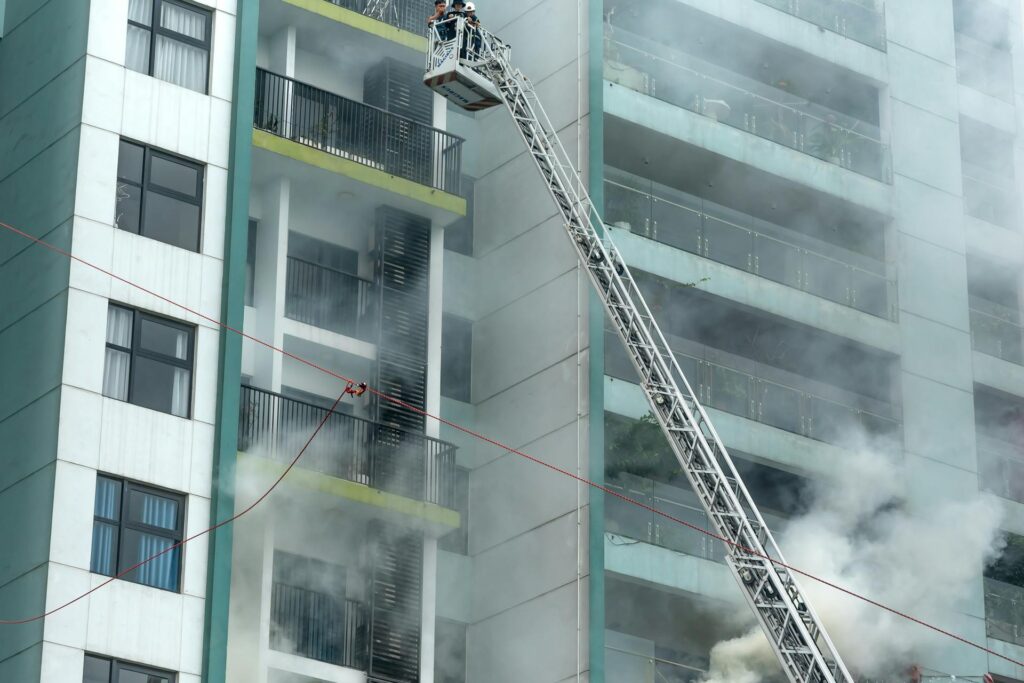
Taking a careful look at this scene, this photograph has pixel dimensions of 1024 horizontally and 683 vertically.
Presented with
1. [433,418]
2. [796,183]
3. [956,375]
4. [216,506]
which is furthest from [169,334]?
[956,375]

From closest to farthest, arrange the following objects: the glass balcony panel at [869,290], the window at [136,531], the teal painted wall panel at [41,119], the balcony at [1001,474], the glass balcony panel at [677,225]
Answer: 1. the window at [136,531]
2. the teal painted wall panel at [41,119]
3. the glass balcony panel at [677,225]
4. the balcony at [1001,474]
5. the glass balcony panel at [869,290]

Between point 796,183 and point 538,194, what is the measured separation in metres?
7.38

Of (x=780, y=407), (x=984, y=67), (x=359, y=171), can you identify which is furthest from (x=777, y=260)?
(x=359, y=171)

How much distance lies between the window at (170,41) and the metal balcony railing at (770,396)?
10818 mm

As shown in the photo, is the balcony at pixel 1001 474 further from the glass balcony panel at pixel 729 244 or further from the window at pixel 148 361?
the window at pixel 148 361

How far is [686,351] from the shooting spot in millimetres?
47250

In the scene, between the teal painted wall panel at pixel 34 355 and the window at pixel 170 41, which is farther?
the window at pixel 170 41

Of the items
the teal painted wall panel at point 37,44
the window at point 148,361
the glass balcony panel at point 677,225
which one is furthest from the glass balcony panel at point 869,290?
the teal painted wall panel at point 37,44

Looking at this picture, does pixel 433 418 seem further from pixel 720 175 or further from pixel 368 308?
pixel 720 175

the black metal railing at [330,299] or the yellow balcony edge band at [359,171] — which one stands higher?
the yellow balcony edge band at [359,171]

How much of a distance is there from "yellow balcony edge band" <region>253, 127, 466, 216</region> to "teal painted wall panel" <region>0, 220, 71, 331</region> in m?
4.84

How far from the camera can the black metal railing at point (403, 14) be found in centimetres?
4338

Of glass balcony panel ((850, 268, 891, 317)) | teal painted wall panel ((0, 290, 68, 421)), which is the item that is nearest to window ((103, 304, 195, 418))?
teal painted wall panel ((0, 290, 68, 421))

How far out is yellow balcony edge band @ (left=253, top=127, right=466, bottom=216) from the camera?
133ft
